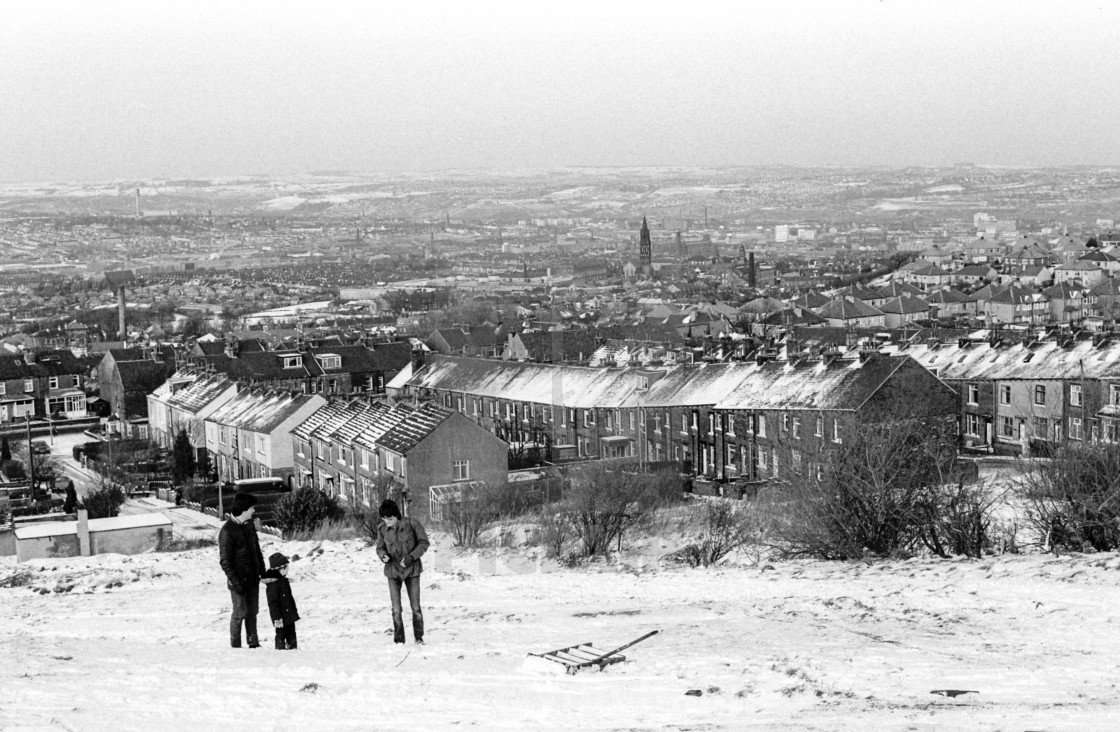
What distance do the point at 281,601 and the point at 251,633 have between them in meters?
0.46

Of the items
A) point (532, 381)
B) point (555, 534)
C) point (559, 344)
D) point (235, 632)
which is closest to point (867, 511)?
point (555, 534)

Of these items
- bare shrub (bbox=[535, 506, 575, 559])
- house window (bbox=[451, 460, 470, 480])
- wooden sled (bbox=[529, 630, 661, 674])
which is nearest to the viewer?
wooden sled (bbox=[529, 630, 661, 674])

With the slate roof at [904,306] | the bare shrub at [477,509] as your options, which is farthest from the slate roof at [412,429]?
the slate roof at [904,306]

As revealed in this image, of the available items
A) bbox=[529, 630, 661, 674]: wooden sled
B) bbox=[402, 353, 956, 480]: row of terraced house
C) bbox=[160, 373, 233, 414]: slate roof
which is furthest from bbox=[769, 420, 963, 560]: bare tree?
bbox=[160, 373, 233, 414]: slate roof

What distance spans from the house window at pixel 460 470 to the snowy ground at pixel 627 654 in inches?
602

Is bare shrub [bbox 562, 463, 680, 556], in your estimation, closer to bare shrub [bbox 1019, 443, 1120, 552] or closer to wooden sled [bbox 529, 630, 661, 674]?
bare shrub [bbox 1019, 443, 1120, 552]

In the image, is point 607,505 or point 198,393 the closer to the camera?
point 607,505

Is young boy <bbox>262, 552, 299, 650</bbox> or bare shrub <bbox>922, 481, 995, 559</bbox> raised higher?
young boy <bbox>262, 552, 299, 650</bbox>

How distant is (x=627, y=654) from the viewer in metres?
10.8

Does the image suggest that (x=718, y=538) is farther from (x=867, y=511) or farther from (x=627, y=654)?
(x=627, y=654)

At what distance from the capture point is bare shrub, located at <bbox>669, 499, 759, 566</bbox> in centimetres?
1831

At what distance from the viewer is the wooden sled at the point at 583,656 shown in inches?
409

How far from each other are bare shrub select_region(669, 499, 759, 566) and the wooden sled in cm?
702

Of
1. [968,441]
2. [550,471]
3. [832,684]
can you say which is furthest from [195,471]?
[832,684]
